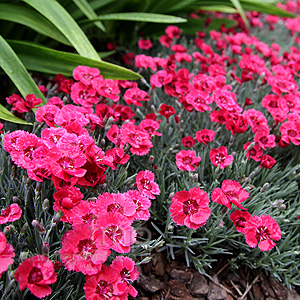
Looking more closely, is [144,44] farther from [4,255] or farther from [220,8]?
[4,255]

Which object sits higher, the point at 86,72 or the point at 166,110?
the point at 86,72

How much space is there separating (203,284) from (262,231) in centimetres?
46

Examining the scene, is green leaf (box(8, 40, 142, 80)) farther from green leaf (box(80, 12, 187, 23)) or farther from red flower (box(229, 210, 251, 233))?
red flower (box(229, 210, 251, 233))

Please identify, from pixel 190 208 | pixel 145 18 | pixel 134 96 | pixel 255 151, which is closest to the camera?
pixel 190 208

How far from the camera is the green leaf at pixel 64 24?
177cm

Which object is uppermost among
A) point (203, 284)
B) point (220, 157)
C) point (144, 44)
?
point (144, 44)

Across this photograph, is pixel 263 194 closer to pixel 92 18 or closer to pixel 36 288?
pixel 36 288

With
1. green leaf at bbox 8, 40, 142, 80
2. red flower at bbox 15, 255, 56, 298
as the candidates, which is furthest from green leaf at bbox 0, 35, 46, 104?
red flower at bbox 15, 255, 56, 298

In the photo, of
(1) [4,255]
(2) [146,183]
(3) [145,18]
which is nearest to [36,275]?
(1) [4,255]

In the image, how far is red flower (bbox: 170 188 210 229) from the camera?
118 cm

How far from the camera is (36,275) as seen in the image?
2.94 feet

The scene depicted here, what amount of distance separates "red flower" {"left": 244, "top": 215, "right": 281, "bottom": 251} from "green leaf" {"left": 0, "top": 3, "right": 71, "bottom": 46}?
4.84ft

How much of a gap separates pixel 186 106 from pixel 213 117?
0.18 m

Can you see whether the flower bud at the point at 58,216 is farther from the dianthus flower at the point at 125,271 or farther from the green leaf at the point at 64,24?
the green leaf at the point at 64,24
